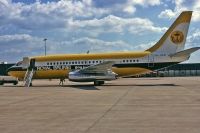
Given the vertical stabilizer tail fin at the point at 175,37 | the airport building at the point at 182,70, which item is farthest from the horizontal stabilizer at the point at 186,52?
the airport building at the point at 182,70

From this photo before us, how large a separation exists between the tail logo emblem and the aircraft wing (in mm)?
7108

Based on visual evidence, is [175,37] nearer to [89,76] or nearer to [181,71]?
[89,76]

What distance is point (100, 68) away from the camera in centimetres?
4131

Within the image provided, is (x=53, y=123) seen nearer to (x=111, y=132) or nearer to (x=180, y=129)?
(x=111, y=132)

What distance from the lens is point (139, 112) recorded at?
15977 mm

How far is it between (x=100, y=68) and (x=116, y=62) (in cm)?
214

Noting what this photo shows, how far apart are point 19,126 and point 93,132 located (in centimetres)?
264

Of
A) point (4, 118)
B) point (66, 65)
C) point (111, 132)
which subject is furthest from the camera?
point (66, 65)

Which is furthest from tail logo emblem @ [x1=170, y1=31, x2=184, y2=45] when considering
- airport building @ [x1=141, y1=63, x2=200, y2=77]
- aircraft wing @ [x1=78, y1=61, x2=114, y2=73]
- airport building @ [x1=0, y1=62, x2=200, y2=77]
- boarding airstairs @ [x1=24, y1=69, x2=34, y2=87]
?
airport building @ [x1=141, y1=63, x2=200, y2=77]

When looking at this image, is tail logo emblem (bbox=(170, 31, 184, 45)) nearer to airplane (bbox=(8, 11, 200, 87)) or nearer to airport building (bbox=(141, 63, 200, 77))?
airplane (bbox=(8, 11, 200, 87))

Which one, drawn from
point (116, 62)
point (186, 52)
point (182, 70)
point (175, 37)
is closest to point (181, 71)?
point (182, 70)

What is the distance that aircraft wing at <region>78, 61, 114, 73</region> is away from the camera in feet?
132

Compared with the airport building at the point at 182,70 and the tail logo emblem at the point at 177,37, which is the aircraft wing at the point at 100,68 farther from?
the airport building at the point at 182,70

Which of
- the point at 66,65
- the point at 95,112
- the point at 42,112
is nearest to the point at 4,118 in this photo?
the point at 42,112
